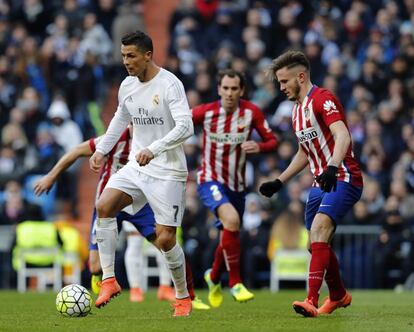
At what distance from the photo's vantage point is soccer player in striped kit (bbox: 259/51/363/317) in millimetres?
10969

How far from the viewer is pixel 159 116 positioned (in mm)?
11375

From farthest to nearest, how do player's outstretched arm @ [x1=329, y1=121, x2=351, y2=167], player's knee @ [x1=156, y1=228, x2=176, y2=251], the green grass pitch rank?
player's knee @ [x1=156, y1=228, x2=176, y2=251], player's outstretched arm @ [x1=329, y1=121, x2=351, y2=167], the green grass pitch

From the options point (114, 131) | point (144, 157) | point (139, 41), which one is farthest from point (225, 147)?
point (144, 157)

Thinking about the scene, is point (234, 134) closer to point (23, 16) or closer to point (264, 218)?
point (264, 218)

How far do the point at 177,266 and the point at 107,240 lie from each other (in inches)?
27.0

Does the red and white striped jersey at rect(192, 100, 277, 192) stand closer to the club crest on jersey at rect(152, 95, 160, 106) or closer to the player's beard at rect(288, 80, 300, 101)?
the player's beard at rect(288, 80, 300, 101)

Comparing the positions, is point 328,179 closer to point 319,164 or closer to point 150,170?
point 319,164

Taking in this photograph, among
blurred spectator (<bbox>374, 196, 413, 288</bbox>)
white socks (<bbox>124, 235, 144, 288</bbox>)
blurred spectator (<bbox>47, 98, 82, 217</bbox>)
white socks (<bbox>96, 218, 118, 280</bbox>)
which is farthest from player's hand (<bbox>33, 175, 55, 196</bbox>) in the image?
blurred spectator (<bbox>47, 98, 82, 217</bbox>)

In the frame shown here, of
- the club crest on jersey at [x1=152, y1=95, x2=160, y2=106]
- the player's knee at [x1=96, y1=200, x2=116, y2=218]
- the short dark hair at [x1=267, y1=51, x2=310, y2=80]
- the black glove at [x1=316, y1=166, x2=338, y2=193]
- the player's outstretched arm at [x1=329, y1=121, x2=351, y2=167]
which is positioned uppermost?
the short dark hair at [x1=267, y1=51, x2=310, y2=80]

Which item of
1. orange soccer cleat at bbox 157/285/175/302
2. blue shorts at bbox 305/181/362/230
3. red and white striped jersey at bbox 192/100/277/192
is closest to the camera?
blue shorts at bbox 305/181/362/230

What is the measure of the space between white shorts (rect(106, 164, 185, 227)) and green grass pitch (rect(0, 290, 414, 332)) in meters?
0.93

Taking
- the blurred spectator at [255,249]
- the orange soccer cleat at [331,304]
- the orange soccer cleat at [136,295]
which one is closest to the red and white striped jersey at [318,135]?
the orange soccer cleat at [331,304]

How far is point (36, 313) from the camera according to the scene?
12.5 metres

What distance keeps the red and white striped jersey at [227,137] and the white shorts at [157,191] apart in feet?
8.84
